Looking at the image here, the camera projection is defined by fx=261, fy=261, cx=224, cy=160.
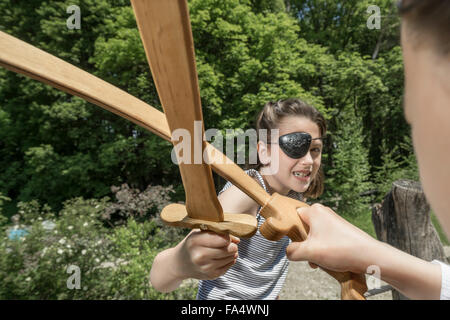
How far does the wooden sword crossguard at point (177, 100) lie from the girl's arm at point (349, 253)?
0.7 inches

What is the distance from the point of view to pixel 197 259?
56cm

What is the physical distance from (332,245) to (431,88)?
0.29 m

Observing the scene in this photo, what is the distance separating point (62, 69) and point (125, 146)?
728cm

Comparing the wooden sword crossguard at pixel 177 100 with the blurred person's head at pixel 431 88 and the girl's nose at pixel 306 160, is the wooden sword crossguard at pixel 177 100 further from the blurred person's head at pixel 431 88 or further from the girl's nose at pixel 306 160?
the girl's nose at pixel 306 160

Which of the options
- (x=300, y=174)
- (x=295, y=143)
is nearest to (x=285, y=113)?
(x=295, y=143)

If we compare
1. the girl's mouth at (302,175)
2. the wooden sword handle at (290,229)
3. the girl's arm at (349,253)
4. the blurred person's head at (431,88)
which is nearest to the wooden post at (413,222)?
the girl's mouth at (302,175)

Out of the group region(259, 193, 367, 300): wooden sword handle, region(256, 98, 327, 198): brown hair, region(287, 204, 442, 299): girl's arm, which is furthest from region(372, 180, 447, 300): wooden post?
region(259, 193, 367, 300): wooden sword handle

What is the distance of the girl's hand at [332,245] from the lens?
439 mm

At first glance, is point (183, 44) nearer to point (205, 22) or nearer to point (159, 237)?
point (159, 237)

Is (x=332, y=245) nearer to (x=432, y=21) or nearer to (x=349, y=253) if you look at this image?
(x=349, y=253)

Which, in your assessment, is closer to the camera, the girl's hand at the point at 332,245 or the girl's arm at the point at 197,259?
the girl's hand at the point at 332,245

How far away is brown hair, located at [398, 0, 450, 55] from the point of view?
24 centimetres

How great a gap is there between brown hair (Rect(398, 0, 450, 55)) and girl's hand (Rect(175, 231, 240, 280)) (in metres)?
0.41
